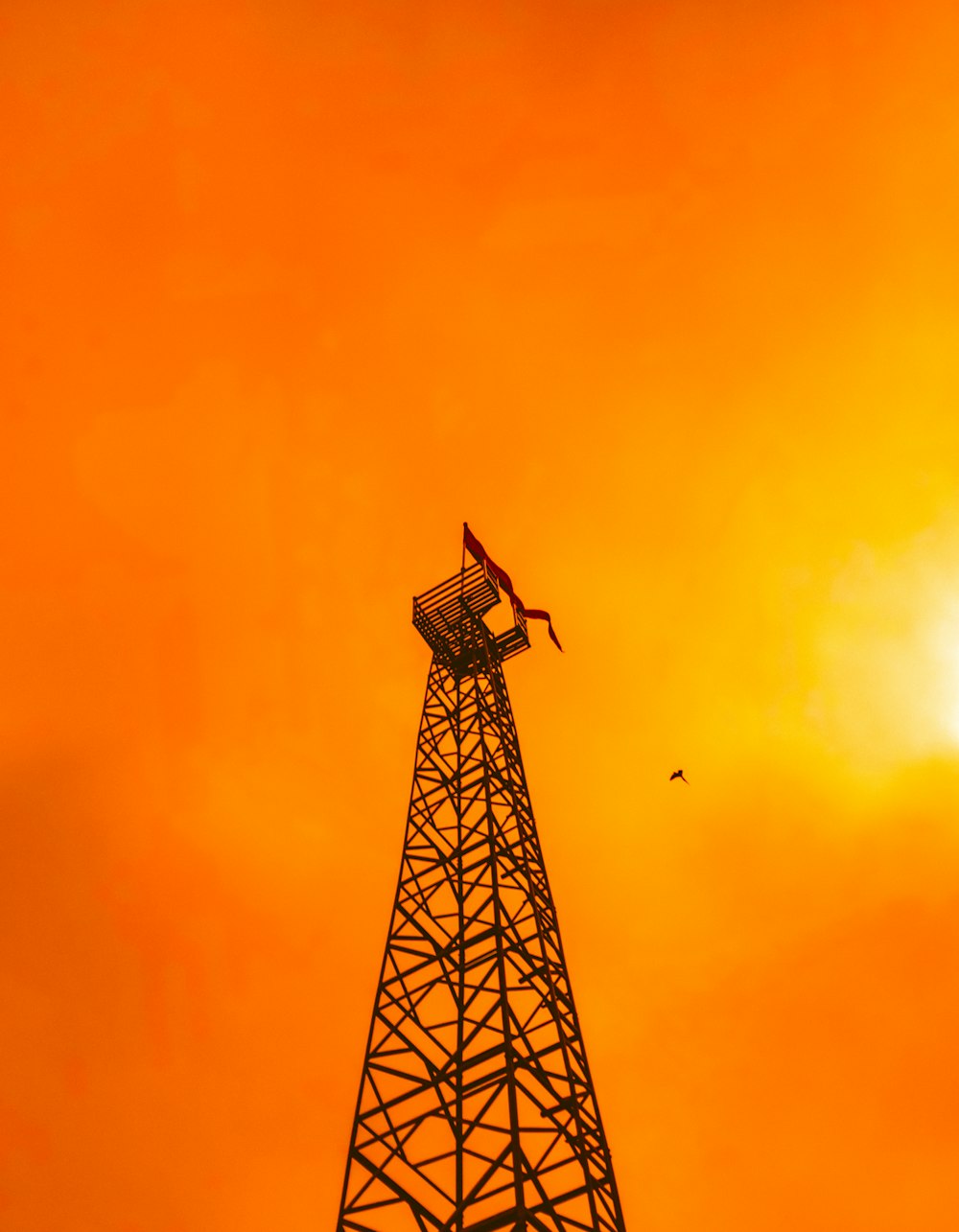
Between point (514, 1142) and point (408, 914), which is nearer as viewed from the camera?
point (514, 1142)

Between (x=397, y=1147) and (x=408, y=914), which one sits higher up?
(x=408, y=914)

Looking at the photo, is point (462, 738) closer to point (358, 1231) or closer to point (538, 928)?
point (538, 928)

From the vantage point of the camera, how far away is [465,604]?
20.0 metres

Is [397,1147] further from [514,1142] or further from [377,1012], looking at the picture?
[514,1142]

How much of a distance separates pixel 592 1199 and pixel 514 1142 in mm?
1429

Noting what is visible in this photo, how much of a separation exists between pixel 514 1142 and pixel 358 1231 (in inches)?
130

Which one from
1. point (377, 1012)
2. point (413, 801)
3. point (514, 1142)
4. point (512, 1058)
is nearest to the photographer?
point (514, 1142)

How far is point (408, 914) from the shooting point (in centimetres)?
1477

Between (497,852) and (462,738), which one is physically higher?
(462,738)

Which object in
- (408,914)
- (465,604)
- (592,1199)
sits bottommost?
(592,1199)

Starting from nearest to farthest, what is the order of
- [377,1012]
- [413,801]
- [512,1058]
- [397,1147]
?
[512,1058]
[397,1147]
[377,1012]
[413,801]

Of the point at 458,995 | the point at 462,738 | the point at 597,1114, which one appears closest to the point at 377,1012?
the point at 458,995

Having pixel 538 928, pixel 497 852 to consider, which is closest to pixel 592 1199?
pixel 538 928

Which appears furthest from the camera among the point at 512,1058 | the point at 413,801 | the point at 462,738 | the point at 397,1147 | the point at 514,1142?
the point at 462,738
